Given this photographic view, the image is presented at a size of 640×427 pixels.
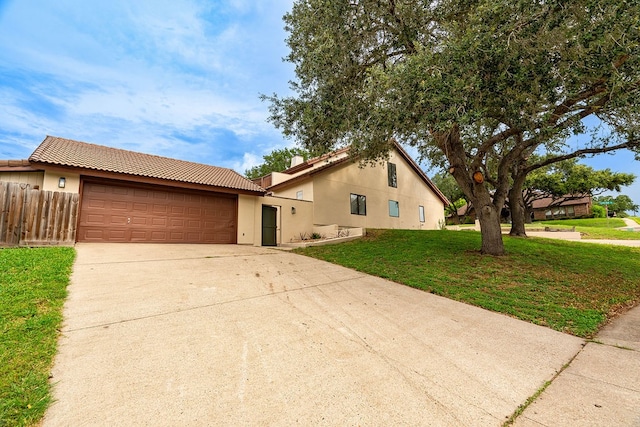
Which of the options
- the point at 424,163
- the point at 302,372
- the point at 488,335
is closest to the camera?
the point at 302,372

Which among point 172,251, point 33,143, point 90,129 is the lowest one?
point 172,251

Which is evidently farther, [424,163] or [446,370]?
[424,163]

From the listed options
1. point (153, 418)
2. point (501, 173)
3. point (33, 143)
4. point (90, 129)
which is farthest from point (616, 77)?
point (90, 129)

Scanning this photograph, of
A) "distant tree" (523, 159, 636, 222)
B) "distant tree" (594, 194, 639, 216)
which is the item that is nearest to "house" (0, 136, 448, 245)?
"distant tree" (523, 159, 636, 222)

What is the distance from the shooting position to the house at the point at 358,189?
52.6ft

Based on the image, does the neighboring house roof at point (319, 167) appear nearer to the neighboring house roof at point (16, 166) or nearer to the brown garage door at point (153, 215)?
the brown garage door at point (153, 215)

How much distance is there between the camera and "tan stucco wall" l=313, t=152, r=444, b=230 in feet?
53.1

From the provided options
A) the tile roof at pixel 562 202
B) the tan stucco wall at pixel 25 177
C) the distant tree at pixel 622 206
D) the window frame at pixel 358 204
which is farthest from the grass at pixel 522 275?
the distant tree at pixel 622 206

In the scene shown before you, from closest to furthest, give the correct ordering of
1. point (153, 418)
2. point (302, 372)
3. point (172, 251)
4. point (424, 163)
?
1. point (153, 418)
2. point (302, 372)
3. point (172, 251)
4. point (424, 163)

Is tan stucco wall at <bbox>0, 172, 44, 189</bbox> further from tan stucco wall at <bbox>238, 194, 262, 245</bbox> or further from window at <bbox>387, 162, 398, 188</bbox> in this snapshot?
window at <bbox>387, 162, 398, 188</bbox>

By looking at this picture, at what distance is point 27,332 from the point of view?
3.25 m

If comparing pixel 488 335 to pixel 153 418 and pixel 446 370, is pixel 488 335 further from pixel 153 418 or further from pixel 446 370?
pixel 153 418

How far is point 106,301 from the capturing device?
4.52 metres

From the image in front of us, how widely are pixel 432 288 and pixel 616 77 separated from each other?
5436mm
